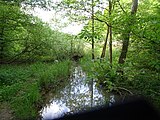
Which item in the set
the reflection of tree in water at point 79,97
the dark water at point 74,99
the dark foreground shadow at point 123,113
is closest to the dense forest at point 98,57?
the dark water at point 74,99

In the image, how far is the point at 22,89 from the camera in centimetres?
870

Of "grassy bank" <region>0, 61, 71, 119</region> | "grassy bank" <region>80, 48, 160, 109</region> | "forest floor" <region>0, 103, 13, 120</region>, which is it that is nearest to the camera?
"grassy bank" <region>80, 48, 160, 109</region>

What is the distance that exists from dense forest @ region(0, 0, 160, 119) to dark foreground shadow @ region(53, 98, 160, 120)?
2965 mm

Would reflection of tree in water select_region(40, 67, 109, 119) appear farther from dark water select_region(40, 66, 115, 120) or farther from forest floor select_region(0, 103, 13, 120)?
forest floor select_region(0, 103, 13, 120)

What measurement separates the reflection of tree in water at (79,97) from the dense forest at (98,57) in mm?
502

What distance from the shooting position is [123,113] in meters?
1.53

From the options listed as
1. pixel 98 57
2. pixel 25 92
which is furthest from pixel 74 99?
pixel 98 57

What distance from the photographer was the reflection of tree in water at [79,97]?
8.40m

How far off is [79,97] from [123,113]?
8.28 metres

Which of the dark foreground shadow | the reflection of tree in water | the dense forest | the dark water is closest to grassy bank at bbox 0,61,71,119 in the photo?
the dense forest

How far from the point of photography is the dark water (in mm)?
7755

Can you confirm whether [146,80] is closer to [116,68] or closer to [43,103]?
[116,68]

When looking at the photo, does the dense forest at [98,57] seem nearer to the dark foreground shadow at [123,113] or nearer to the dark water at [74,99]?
the dark water at [74,99]

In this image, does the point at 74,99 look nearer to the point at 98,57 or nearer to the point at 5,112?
the point at 98,57
